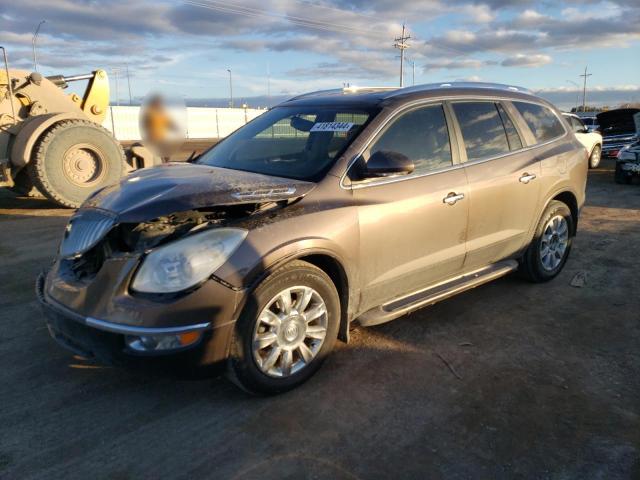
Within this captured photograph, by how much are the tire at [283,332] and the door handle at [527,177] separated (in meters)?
2.34

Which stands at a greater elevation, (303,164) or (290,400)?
(303,164)

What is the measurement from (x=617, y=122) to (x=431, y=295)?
1764cm

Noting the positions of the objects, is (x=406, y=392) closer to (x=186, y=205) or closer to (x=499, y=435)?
(x=499, y=435)

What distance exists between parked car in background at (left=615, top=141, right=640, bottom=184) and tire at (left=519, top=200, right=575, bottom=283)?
8941 mm

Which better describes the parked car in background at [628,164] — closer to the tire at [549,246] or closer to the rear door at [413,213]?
the tire at [549,246]

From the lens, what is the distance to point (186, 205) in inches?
114

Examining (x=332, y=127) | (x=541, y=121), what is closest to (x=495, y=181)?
(x=541, y=121)

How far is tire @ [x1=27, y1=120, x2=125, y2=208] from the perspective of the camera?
8570 mm

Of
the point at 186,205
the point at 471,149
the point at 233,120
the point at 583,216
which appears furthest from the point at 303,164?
the point at 233,120

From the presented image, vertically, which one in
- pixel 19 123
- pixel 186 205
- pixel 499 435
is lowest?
pixel 499 435

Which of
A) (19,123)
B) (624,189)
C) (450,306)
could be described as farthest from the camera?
(624,189)

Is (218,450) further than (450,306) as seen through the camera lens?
No

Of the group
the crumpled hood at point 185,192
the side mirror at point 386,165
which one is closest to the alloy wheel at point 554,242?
the side mirror at point 386,165

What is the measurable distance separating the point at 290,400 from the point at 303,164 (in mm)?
1607
